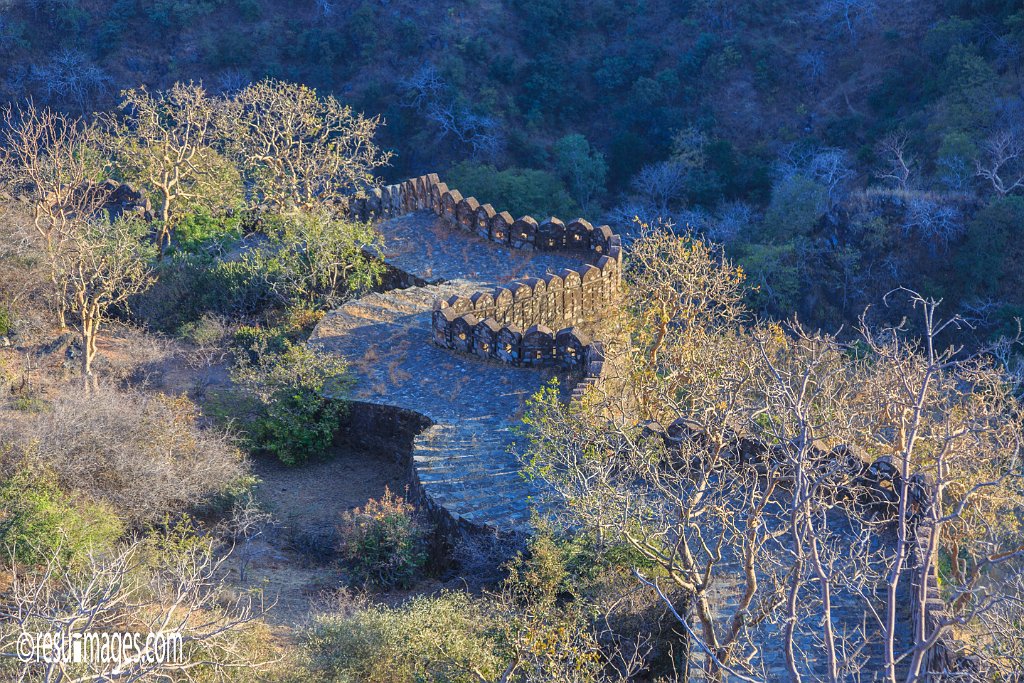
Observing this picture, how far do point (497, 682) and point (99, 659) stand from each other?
3682 millimetres

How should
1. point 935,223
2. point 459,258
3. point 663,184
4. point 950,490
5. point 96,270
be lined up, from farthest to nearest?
point 663,184
point 935,223
point 459,258
point 96,270
point 950,490

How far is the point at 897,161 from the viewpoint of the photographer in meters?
36.3

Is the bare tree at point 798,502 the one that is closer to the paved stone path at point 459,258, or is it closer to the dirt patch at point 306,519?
the dirt patch at point 306,519

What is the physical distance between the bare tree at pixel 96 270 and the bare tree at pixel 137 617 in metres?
5.24

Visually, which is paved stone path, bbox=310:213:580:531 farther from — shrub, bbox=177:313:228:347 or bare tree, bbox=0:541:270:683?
bare tree, bbox=0:541:270:683

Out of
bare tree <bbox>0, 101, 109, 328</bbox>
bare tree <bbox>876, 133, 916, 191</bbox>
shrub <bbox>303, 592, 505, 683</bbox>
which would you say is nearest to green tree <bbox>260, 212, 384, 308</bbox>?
bare tree <bbox>0, 101, 109, 328</bbox>

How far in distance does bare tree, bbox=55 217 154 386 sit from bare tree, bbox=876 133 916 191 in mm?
23809

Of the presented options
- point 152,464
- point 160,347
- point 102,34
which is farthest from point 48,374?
point 102,34

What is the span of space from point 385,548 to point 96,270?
26.0 ft

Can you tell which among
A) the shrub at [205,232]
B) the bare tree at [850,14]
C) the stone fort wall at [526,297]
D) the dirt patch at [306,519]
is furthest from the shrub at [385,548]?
the bare tree at [850,14]

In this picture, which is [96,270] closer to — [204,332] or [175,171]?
[204,332]

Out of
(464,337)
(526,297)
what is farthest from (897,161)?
(464,337)

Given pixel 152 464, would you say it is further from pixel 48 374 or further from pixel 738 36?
pixel 738 36

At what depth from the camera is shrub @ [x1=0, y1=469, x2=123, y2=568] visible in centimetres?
1209
